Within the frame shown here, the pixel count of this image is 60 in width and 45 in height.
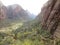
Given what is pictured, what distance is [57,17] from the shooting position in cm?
5966

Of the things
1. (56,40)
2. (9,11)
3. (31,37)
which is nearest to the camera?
(56,40)

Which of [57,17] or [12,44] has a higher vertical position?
[57,17]

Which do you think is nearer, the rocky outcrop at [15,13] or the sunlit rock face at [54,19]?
the sunlit rock face at [54,19]

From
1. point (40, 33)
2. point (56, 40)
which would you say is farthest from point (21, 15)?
point (56, 40)

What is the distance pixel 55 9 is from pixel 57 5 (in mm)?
1626

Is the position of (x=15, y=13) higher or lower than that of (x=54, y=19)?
higher

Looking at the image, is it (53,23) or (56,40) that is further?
(53,23)

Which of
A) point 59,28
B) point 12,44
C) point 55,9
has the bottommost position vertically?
point 12,44

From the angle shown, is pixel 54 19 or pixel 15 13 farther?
pixel 15 13

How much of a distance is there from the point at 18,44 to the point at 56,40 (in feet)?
41.4

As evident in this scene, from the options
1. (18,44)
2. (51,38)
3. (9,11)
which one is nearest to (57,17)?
(51,38)

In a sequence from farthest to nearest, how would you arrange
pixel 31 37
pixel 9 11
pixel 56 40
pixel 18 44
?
pixel 9 11, pixel 31 37, pixel 18 44, pixel 56 40

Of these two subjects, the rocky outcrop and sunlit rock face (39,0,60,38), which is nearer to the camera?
sunlit rock face (39,0,60,38)

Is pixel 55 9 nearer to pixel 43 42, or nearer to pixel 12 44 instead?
pixel 43 42
